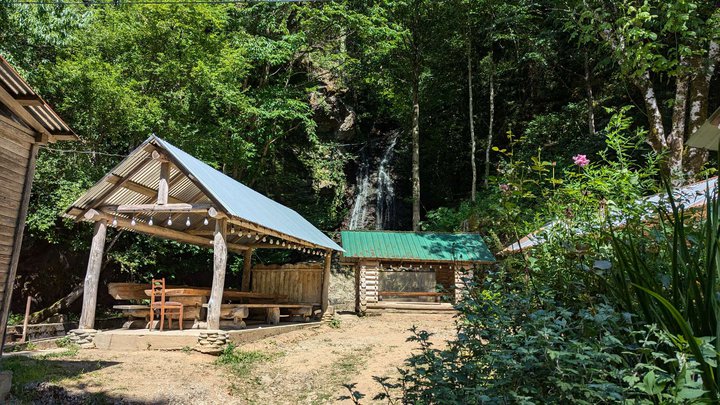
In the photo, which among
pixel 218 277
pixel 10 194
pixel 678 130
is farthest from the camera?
pixel 678 130

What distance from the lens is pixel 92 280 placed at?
9.88 meters

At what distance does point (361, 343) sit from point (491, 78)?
17884mm

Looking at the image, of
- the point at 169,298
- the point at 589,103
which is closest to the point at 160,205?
the point at 169,298

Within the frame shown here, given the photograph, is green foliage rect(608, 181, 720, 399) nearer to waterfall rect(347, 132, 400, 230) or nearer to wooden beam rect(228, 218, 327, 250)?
wooden beam rect(228, 218, 327, 250)

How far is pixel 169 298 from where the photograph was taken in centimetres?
1123

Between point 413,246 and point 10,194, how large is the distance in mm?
13315

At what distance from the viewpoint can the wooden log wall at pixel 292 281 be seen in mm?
15281

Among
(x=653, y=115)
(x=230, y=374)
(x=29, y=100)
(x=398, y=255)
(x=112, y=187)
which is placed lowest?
(x=230, y=374)

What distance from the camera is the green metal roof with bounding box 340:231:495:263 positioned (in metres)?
17.0

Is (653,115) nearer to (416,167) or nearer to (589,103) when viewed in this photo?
(589,103)

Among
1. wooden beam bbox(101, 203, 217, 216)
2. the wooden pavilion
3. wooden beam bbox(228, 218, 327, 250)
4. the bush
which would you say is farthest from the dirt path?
the bush

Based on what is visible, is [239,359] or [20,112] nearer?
[20,112]

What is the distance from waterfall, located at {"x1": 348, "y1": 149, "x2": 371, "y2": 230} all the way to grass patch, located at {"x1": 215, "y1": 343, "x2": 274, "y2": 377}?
17.5 metres

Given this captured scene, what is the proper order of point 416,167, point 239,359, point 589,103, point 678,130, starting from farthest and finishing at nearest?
point 416,167 < point 589,103 < point 678,130 < point 239,359
